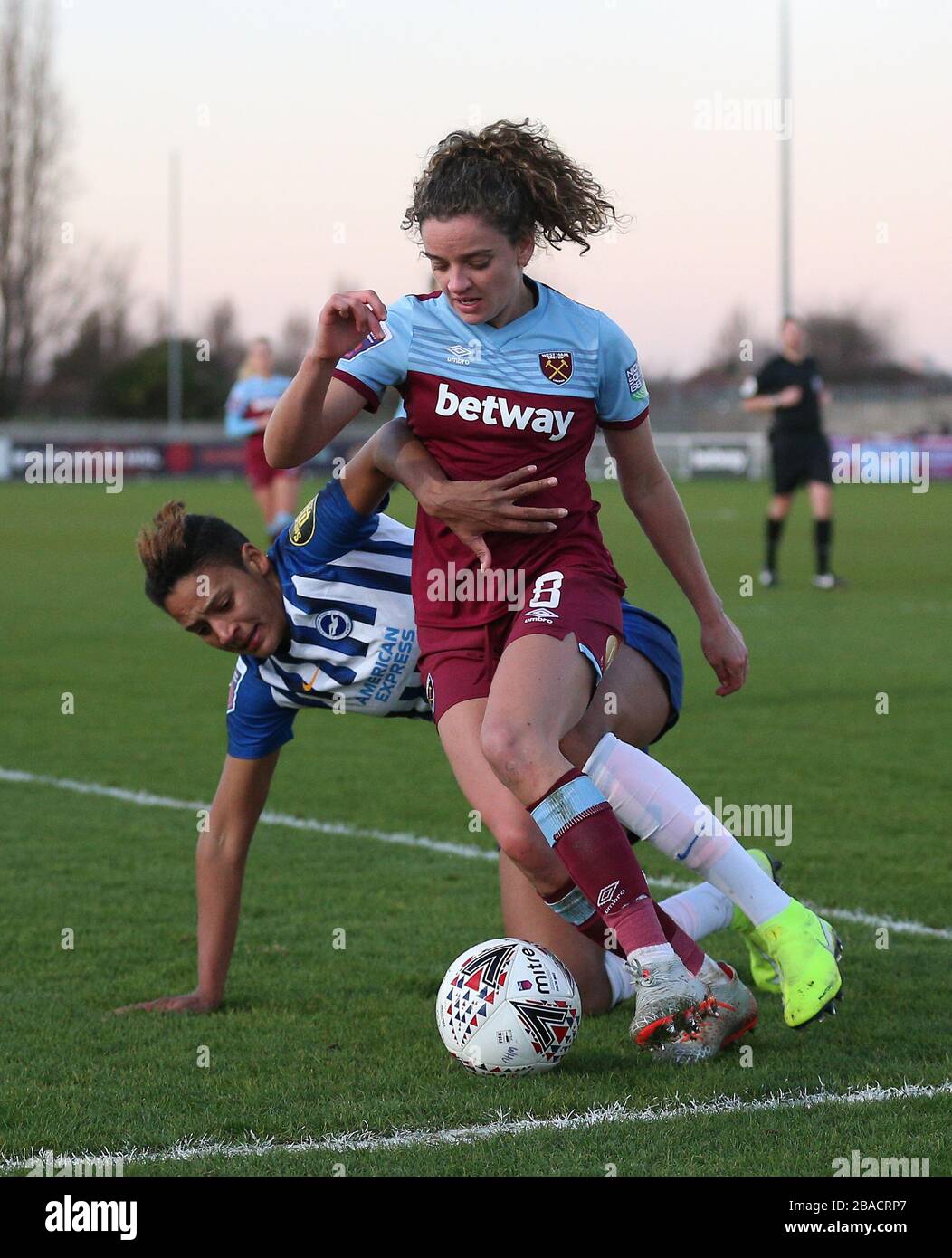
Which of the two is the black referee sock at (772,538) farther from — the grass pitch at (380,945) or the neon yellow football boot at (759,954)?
the neon yellow football boot at (759,954)

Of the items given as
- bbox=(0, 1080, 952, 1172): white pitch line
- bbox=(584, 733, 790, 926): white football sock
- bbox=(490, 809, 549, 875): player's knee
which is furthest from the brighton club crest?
bbox=(0, 1080, 952, 1172): white pitch line

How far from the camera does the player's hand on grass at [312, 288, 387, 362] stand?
148 inches

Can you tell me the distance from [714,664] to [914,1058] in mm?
1125

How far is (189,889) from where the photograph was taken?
5.80 m

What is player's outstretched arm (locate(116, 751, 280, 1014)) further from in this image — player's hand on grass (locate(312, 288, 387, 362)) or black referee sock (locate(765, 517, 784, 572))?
black referee sock (locate(765, 517, 784, 572))

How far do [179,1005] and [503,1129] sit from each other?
4.12 feet

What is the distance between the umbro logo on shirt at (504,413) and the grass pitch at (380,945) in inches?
59.3

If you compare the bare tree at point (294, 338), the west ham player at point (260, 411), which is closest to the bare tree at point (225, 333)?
the bare tree at point (294, 338)

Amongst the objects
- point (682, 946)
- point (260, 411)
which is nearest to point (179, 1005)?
point (682, 946)

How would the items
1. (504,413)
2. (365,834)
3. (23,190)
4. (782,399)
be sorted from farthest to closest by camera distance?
(23,190)
(782,399)
(365,834)
(504,413)

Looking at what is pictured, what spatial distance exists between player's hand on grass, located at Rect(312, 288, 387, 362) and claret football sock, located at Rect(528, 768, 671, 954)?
1072 mm

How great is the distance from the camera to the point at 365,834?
661 cm

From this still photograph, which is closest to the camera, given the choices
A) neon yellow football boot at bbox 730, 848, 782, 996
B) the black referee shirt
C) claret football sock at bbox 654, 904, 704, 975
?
claret football sock at bbox 654, 904, 704, 975

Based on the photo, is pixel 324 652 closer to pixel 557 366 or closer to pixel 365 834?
pixel 557 366
